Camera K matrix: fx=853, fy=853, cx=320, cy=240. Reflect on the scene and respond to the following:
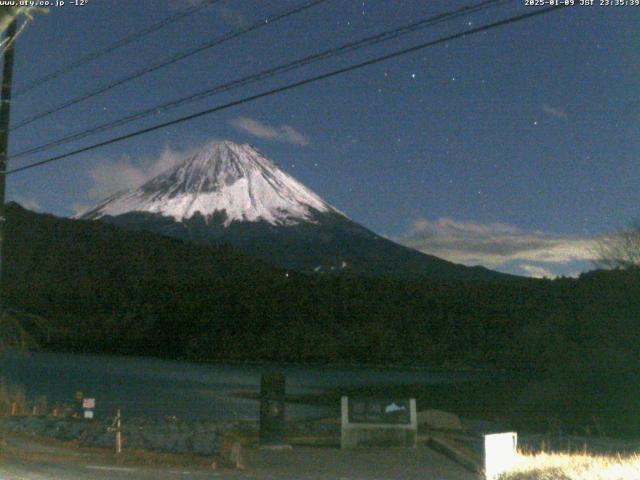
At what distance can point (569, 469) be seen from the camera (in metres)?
11.1

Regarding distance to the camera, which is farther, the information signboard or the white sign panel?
the information signboard

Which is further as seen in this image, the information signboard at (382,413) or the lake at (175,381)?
the lake at (175,381)

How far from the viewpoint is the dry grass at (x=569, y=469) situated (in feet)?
33.8

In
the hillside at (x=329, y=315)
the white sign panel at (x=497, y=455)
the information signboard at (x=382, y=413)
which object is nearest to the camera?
the white sign panel at (x=497, y=455)

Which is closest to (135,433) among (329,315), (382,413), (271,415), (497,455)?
(271,415)

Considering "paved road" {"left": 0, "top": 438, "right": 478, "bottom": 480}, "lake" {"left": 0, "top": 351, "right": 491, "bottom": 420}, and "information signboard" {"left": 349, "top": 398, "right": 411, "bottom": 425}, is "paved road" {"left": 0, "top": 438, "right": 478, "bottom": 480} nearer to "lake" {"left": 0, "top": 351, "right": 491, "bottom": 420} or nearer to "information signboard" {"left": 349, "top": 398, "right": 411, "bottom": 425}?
"information signboard" {"left": 349, "top": 398, "right": 411, "bottom": 425}

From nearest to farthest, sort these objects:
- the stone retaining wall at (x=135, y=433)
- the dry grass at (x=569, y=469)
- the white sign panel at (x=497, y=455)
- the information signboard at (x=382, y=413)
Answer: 1. the dry grass at (x=569, y=469)
2. the white sign panel at (x=497, y=455)
3. the information signboard at (x=382, y=413)
4. the stone retaining wall at (x=135, y=433)

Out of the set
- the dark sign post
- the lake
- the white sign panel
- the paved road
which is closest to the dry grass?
the white sign panel

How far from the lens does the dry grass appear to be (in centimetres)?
1030

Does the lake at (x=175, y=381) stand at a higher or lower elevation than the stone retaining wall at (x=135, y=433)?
higher

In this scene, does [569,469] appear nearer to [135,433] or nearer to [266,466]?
[266,466]

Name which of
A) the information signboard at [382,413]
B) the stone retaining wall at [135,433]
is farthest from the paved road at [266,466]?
the stone retaining wall at [135,433]

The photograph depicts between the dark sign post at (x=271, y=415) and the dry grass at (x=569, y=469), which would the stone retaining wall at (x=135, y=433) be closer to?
the dark sign post at (x=271, y=415)

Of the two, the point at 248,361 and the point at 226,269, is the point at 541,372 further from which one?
the point at 226,269
